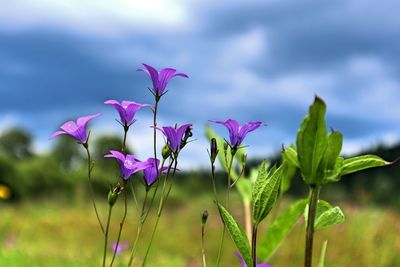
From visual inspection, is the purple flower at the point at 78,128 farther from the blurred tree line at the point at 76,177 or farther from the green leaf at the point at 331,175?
the blurred tree line at the point at 76,177

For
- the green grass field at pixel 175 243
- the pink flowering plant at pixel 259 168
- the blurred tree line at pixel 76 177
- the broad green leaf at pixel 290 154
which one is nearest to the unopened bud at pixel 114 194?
the pink flowering plant at pixel 259 168

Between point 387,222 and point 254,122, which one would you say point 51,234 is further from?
point 254,122

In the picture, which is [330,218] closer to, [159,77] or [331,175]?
[331,175]

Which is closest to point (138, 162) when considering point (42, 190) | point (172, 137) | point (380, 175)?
point (172, 137)

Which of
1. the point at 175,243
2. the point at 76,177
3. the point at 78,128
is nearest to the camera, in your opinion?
the point at 78,128

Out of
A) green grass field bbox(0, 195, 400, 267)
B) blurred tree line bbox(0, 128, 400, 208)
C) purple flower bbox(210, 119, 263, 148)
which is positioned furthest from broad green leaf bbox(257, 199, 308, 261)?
blurred tree line bbox(0, 128, 400, 208)

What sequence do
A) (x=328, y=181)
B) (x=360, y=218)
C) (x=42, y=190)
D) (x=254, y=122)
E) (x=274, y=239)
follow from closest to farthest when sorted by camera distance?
(x=328, y=181), (x=254, y=122), (x=274, y=239), (x=360, y=218), (x=42, y=190)

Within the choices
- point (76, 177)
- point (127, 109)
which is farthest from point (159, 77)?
point (76, 177)
